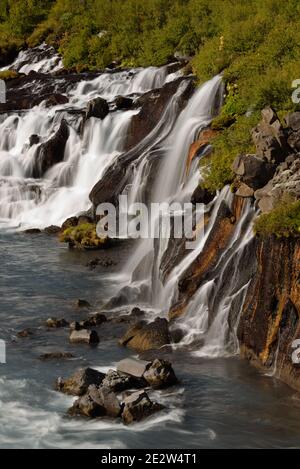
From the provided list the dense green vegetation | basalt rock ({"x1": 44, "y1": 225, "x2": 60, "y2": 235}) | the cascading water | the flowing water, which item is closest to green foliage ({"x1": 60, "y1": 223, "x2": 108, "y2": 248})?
the flowing water

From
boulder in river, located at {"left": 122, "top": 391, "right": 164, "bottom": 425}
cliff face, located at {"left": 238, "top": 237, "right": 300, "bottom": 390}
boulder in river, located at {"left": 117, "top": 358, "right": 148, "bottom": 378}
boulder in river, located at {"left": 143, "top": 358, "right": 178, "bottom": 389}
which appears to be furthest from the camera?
cliff face, located at {"left": 238, "top": 237, "right": 300, "bottom": 390}

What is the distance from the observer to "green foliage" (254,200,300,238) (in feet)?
66.3

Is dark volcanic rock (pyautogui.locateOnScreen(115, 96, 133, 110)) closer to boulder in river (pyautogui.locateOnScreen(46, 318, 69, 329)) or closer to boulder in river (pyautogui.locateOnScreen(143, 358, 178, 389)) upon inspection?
boulder in river (pyautogui.locateOnScreen(46, 318, 69, 329))

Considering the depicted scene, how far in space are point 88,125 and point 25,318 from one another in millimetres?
20621

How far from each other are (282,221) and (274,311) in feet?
7.94

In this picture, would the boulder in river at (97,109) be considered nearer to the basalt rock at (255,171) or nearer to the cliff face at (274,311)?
the basalt rock at (255,171)

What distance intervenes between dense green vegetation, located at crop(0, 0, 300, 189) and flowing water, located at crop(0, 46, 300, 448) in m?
2.16

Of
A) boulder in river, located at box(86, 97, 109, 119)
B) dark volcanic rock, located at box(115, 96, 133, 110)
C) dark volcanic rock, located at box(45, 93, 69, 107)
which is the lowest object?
boulder in river, located at box(86, 97, 109, 119)

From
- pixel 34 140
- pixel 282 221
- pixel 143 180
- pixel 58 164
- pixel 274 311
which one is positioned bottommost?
pixel 274 311

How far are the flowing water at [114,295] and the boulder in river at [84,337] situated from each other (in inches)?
11.2

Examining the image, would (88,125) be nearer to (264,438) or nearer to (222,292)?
(222,292)

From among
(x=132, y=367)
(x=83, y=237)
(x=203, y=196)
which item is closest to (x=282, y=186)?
(x=203, y=196)

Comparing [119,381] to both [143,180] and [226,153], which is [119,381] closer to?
[226,153]

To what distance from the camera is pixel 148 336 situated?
22359mm
